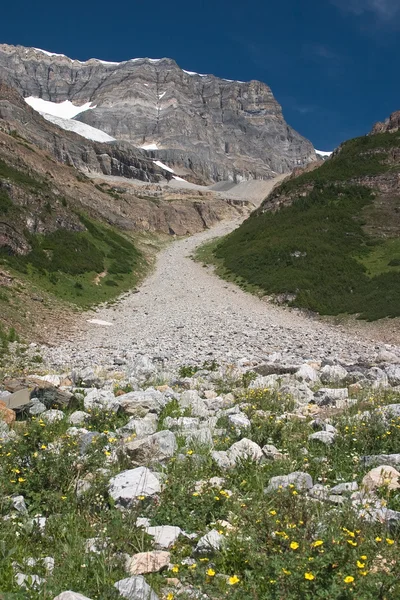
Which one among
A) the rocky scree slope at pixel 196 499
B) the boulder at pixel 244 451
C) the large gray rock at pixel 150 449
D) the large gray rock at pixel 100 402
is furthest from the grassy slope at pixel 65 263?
the boulder at pixel 244 451

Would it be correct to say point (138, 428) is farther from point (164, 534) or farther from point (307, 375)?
point (307, 375)

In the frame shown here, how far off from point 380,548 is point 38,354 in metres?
16.2

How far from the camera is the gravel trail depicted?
57.3 ft

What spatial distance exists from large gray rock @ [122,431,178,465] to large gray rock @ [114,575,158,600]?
8.65ft

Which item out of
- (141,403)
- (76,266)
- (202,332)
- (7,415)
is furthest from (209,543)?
(76,266)

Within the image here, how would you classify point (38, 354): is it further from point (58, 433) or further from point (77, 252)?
point (77, 252)

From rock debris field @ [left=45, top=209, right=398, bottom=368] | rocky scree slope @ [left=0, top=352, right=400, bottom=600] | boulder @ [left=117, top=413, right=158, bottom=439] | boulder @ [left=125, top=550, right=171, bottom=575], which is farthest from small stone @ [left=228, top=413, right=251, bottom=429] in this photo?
rock debris field @ [left=45, top=209, right=398, bottom=368]

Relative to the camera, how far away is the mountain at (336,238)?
110ft

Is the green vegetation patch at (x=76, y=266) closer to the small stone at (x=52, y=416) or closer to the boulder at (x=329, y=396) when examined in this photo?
the small stone at (x=52, y=416)

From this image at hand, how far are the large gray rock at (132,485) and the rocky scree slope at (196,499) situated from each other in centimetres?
2

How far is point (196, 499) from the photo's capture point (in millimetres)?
5297

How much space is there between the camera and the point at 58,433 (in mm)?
7297

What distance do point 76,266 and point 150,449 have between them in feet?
112

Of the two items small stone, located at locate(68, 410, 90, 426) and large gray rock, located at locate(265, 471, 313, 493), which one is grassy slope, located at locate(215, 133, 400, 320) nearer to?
small stone, located at locate(68, 410, 90, 426)
